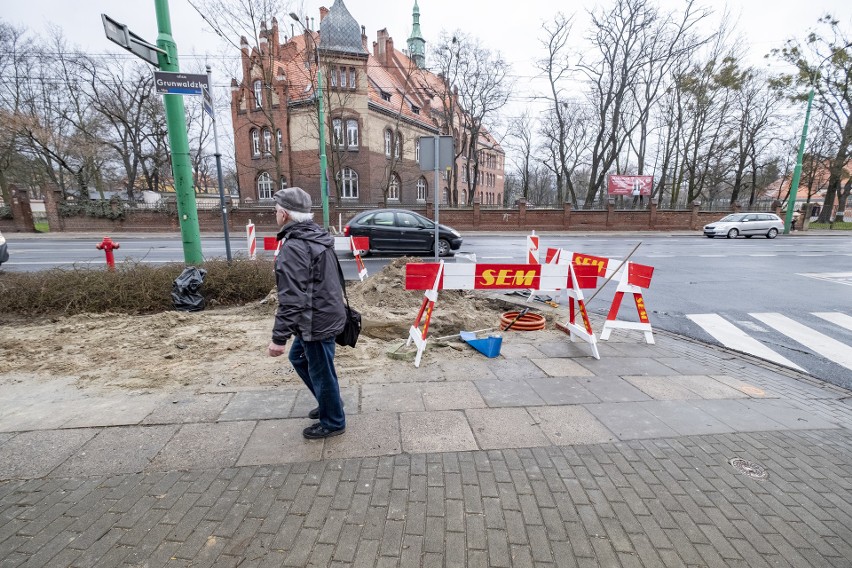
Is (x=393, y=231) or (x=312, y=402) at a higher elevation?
(x=393, y=231)

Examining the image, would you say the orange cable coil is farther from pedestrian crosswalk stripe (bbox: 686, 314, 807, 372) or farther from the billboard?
the billboard

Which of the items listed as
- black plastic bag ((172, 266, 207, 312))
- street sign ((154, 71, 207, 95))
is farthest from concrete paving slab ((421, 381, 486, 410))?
street sign ((154, 71, 207, 95))

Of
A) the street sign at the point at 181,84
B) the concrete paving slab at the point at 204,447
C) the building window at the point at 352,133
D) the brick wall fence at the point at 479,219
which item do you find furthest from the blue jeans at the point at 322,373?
the building window at the point at 352,133

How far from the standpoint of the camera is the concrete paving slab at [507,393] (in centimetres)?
341

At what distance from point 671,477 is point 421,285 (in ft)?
8.85

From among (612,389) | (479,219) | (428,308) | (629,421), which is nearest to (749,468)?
(629,421)

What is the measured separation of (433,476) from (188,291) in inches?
Answer: 204

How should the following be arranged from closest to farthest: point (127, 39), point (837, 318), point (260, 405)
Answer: point (260, 405), point (127, 39), point (837, 318)

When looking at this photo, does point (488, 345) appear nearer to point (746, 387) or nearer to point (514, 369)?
point (514, 369)

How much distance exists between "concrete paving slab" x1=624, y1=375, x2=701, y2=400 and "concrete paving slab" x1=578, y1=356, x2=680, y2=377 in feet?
0.44

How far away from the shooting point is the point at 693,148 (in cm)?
3700

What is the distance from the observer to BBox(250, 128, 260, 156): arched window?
36.9m

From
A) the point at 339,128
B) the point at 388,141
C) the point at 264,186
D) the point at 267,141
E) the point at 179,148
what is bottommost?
the point at 179,148

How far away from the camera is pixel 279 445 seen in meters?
2.72
